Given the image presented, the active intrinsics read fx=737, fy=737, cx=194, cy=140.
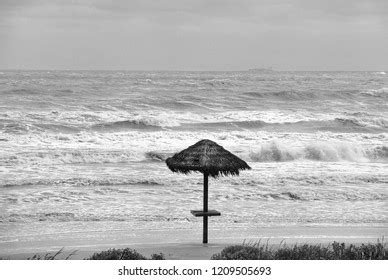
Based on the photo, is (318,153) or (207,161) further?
(318,153)

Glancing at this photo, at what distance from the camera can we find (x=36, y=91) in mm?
36281

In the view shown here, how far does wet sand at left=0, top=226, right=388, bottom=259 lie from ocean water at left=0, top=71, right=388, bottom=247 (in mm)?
274

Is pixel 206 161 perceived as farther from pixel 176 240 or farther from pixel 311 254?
pixel 311 254

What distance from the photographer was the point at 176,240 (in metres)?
9.23

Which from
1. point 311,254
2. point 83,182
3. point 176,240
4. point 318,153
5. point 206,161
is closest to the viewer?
point 311,254

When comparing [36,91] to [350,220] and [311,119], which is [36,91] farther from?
[350,220]

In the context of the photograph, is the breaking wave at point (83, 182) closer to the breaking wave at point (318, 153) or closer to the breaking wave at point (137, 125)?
the breaking wave at point (318, 153)

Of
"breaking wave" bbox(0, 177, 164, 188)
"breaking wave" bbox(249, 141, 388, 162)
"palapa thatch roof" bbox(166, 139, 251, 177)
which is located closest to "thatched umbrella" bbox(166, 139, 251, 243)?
"palapa thatch roof" bbox(166, 139, 251, 177)

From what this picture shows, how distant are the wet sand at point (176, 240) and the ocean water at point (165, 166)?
0.90ft

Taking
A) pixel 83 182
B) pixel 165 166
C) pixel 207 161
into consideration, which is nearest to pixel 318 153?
pixel 165 166

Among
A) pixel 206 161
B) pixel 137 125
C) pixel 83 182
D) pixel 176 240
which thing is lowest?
pixel 176 240

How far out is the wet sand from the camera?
27.7 ft

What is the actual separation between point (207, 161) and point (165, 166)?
27.5 ft

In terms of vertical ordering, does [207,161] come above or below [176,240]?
above
